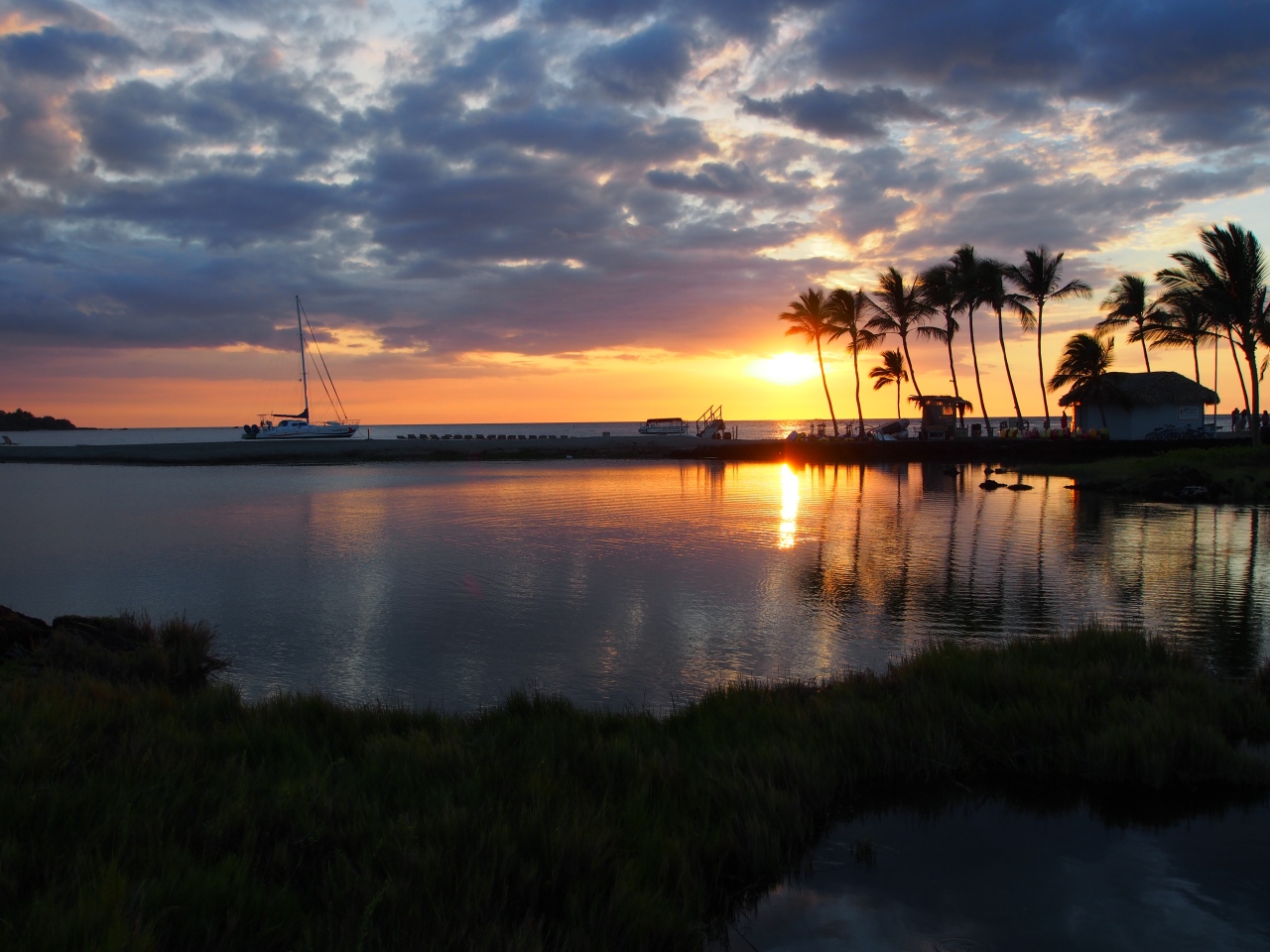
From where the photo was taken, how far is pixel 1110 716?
6355mm

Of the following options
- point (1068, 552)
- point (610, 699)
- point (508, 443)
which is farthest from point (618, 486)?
point (508, 443)

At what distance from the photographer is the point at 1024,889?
464cm

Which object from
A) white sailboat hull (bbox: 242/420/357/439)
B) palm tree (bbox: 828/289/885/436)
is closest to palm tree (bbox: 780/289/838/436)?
palm tree (bbox: 828/289/885/436)

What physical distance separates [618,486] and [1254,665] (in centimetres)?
2853

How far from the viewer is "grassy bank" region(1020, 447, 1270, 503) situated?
2809cm

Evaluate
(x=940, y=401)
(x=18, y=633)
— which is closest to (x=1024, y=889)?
(x=18, y=633)

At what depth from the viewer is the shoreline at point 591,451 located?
49000mm

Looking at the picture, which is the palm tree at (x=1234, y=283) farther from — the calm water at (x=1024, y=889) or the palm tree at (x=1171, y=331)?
the calm water at (x=1024, y=889)

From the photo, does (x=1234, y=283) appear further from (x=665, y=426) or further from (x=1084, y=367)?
(x=665, y=426)

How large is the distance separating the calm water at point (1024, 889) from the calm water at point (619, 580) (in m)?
3.41

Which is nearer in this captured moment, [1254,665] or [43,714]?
[43,714]

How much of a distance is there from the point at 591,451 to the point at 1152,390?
126ft

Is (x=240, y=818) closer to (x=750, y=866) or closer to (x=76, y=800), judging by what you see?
(x=76, y=800)

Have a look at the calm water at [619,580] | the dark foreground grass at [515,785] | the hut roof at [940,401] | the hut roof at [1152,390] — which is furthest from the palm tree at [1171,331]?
the dark foreground grass at [515,785]
